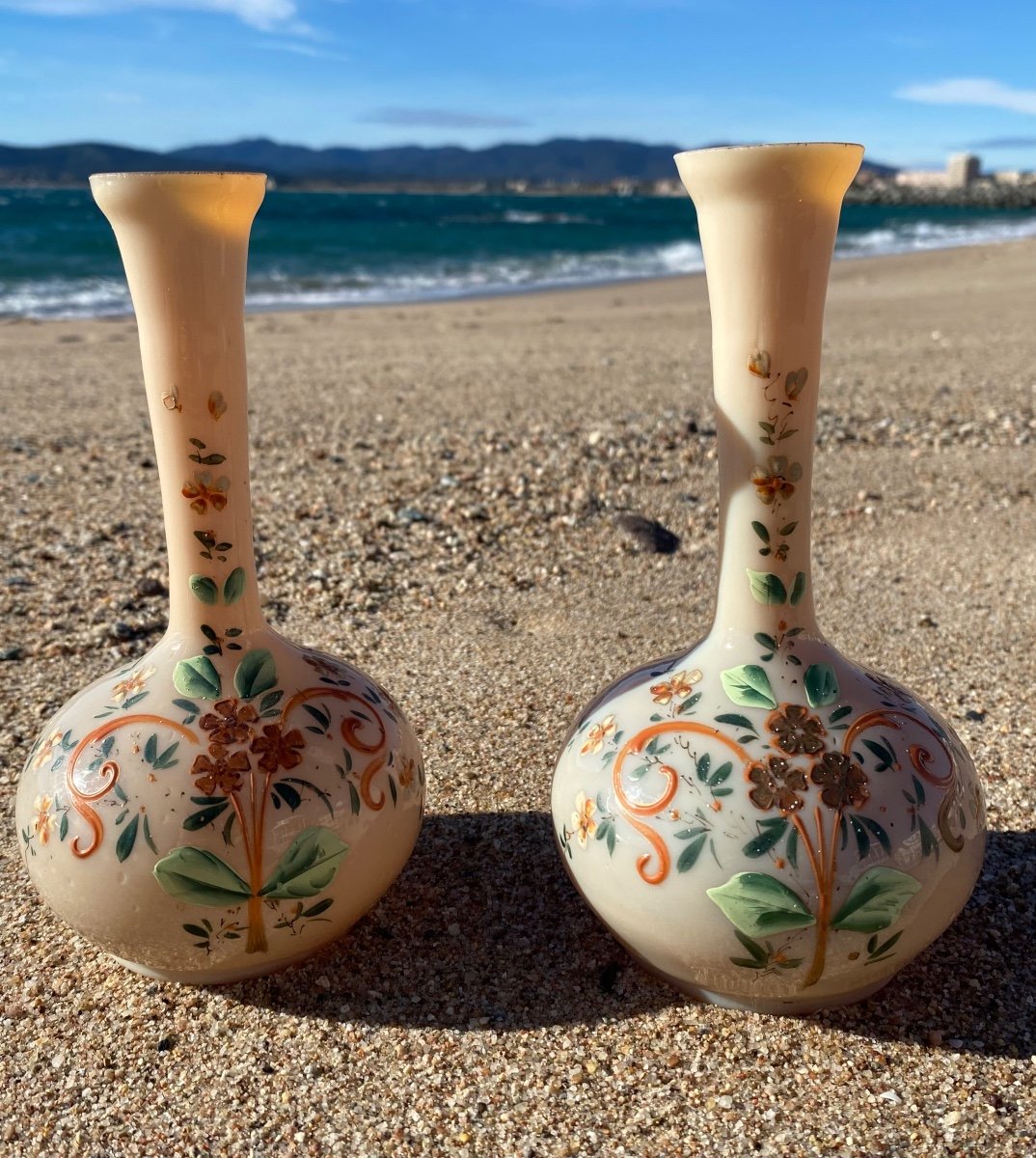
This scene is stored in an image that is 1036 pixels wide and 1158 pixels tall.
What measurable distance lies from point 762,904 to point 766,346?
2.60ft

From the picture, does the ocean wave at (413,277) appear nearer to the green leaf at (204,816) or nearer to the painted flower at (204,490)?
the painted flower at (204,490)

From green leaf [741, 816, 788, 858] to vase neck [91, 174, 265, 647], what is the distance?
840mm

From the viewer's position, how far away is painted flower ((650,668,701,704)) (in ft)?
5.91

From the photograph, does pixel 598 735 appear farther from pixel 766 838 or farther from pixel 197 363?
pixel 197 363

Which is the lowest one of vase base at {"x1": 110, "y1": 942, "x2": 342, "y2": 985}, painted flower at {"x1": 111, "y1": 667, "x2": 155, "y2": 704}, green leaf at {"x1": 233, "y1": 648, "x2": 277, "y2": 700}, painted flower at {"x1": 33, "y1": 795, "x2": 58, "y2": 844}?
vase base at {"x1": 110, "y1": 942, "x2": 342, "y2": 985}

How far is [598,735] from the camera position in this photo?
1854mm

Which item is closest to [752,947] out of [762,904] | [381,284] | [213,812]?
[762,904]

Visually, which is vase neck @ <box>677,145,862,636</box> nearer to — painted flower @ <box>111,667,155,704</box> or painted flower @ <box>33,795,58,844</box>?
painted flower @ <box>111,667,155,704</box>

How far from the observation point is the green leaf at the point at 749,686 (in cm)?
174

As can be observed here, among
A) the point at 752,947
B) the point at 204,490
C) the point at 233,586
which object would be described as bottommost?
the point at 752,947

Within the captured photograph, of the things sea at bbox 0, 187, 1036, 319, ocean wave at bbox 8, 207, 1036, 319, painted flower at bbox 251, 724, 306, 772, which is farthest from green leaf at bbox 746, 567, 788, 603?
sea at bbox 0, 187, 1036, 319

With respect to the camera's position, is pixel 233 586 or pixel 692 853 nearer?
pixel 692 853

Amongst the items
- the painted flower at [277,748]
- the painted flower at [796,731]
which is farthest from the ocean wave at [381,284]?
the painted flower at [796,731]

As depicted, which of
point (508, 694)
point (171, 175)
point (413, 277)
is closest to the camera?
point (171, 175)
